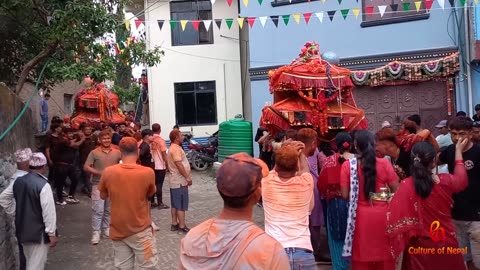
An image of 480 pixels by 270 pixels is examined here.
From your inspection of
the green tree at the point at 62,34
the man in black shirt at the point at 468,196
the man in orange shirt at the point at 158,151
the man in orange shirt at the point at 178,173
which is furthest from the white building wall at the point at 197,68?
the man in black shirt at the point at 468,196

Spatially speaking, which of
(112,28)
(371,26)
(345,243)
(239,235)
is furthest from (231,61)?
(239,235)

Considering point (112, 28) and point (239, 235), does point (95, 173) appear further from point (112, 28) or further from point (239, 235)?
point (239, 235)

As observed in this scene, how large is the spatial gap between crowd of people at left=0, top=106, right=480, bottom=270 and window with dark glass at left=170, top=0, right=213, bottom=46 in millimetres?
15273

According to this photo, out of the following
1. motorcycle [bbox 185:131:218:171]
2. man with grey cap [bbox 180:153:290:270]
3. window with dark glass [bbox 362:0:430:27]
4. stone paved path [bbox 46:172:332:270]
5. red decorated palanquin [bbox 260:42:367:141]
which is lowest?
stone paved path [bbox 46:172:332:270]

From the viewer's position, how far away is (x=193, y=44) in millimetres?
21859

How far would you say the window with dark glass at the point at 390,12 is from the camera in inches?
537

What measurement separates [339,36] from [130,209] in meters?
10.3

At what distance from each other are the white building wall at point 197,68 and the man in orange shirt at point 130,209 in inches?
615

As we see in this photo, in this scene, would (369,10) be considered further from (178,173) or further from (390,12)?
(178,173)

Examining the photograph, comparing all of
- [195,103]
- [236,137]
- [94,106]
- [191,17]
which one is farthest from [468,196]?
[191,17]

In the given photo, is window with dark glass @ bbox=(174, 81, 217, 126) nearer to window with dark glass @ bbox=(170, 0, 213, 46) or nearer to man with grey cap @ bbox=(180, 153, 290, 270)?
window with dark glass @ bbox=(170, 0, 213, 46)

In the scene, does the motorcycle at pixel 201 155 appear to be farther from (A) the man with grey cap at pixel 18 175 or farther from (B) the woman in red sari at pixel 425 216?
(B) the woman in red sari at pixel 425 216

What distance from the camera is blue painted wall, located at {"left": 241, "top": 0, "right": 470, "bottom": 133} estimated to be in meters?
13.5

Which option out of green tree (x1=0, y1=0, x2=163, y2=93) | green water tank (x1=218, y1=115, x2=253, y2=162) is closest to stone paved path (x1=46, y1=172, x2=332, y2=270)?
green tree (x1=0, y1=0, x2=163, y2=93)
